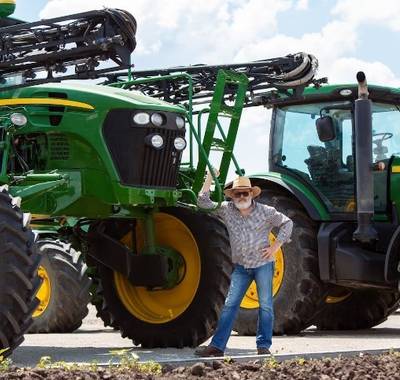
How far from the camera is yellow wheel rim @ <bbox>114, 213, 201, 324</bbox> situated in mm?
9523

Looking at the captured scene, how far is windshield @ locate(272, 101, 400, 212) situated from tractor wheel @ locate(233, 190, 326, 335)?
0.45 m

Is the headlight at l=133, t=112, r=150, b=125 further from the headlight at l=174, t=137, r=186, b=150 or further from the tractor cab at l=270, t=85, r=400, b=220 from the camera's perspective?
the tractor cab at l=270, t=85, r=400, b=220

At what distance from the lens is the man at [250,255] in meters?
8.48

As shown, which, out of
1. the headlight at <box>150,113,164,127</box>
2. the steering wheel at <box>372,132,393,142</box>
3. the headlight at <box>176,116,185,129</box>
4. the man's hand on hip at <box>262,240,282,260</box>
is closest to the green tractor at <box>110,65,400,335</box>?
the steering wheel at <box>372,132,393,142</box>

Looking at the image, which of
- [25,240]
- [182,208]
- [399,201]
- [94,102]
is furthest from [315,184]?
[25,240]

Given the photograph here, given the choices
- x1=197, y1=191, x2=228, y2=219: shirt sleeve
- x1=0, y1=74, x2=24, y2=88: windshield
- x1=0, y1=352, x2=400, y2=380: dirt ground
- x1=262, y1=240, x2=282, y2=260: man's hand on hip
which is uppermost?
x1=0, y1=74, x2=24, y2=88: windshield

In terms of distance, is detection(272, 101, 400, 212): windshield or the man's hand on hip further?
detection(272, 101, 400, 212): windshield

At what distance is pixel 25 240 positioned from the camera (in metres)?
7.55

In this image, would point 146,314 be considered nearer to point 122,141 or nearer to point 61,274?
point 122,141

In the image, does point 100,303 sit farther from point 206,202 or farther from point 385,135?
point 385,135

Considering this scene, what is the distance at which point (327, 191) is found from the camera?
1212cm

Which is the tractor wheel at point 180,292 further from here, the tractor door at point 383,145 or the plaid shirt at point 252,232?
the tractor door at point 383,145

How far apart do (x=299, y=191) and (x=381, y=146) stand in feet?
3.36

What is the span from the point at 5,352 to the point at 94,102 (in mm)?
2561
